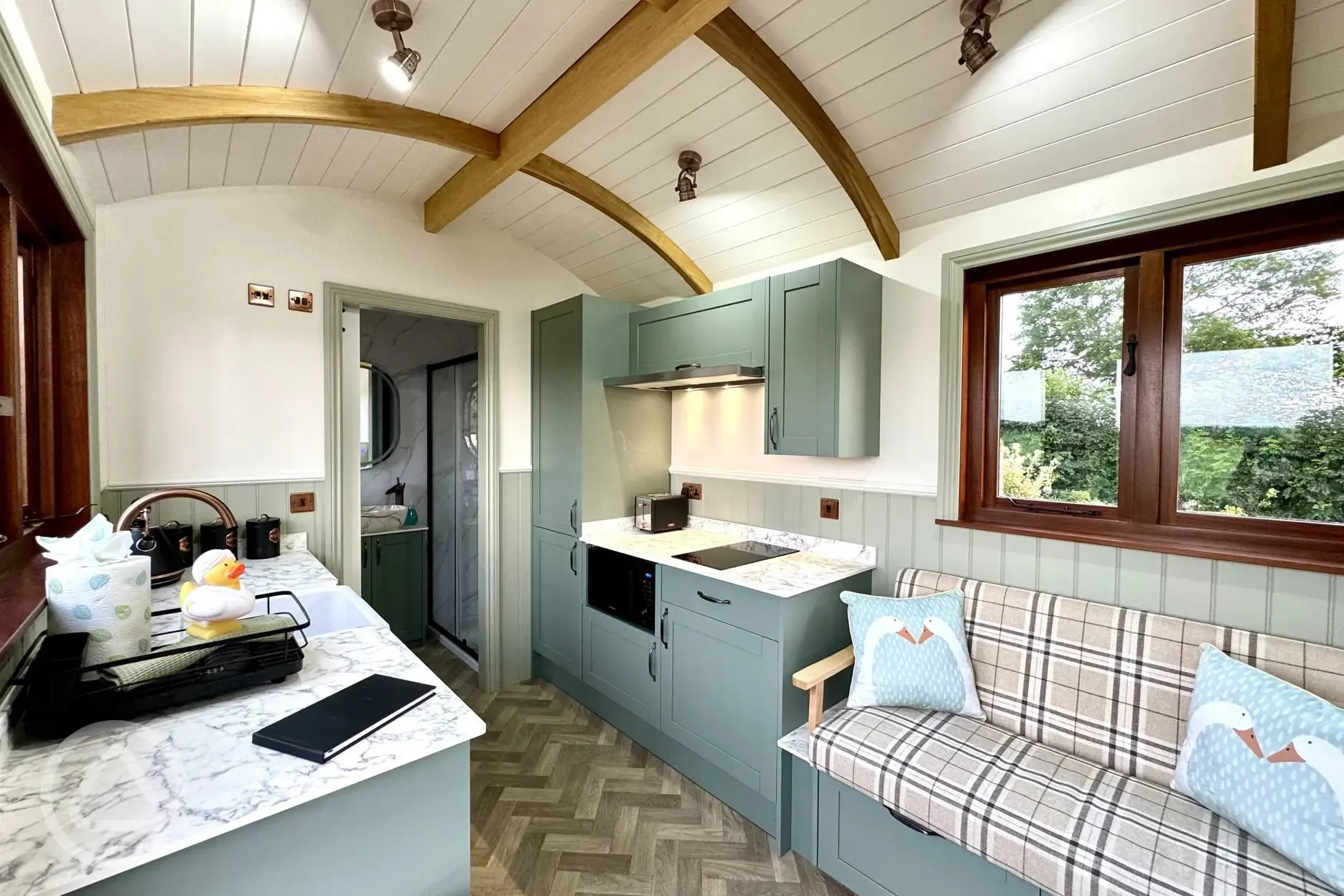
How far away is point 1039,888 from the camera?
1397 mm

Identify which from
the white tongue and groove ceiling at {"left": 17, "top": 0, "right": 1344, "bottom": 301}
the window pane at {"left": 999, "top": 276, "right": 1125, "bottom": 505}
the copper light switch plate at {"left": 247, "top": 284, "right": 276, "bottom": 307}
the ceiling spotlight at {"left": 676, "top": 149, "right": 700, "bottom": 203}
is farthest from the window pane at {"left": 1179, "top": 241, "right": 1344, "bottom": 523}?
the copper light switch plate at {"left": 247, "top": 284, "right": 276, "bottom": 307}

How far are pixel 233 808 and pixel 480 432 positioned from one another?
2.52 meters

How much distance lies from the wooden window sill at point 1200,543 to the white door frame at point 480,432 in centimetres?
244

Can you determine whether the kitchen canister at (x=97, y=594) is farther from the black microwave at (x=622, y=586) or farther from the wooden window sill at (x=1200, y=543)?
the wooden window sill at (x=1200, y=543)

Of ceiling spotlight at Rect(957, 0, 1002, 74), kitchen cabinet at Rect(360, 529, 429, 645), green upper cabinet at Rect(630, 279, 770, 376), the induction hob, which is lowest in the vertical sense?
kitchen cabinet at Rect(360, 529, 429, 645)

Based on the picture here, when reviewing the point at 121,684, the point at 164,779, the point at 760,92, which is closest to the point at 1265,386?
the point at 760,92

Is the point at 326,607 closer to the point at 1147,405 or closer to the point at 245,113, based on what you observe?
the point at 245,113

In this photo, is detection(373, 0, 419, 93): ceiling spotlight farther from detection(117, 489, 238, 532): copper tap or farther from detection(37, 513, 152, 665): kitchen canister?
detection(117, 489, 238, 532): copper tap

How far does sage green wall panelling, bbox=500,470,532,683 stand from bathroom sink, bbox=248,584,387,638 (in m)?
1.38

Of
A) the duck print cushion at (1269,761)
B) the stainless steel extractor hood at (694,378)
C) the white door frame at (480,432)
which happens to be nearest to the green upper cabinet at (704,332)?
the stainless steel extractor hood at (694,378)

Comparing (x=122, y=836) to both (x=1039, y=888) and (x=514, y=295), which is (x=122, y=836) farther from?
(x=514, y=295)

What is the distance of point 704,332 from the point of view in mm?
2746

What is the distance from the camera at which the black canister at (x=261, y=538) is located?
2307mm

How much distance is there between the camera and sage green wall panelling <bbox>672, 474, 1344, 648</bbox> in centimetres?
154
